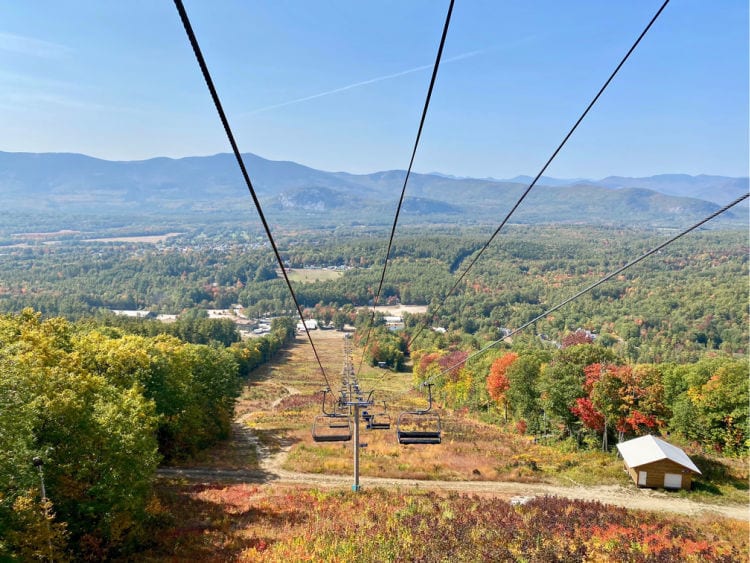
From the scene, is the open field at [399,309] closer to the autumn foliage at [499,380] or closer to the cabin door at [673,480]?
the autumn foliage at [499,380]

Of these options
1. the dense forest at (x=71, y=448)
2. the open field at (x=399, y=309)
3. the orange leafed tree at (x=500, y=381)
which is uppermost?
the dense forest at (x=71, y=448)

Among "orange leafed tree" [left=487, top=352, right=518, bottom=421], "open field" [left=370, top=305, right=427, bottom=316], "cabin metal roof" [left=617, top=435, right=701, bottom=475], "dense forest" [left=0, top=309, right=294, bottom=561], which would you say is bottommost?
"open field" [left=370, top=305, right=427, bottom=316]

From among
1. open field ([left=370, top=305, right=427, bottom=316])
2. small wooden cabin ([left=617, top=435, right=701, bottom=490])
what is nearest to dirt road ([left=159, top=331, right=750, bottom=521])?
small wooden cabin ([left=617, top=435, right=701, bottom=490])

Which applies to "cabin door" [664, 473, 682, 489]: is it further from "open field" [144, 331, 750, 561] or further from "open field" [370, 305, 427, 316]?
"open field" [370, 305, 427, 316]

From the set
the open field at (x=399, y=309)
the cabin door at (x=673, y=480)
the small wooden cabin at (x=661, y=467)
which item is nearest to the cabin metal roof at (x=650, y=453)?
the small wooden cabin at (x=661, y=467)

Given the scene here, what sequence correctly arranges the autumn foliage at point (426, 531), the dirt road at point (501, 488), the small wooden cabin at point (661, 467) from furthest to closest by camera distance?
the small wooden cabin at point (661, 467) → the dirt road at point (501, 488) → the autumn foliage at point (426, 531)

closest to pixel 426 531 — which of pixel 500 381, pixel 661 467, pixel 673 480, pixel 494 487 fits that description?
pixel 494 487

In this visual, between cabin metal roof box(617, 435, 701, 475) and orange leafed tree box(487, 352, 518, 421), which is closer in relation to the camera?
cabin metal roof box(617, 435, 701, 475)

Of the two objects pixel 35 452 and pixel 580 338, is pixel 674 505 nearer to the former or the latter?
pixel 35 452

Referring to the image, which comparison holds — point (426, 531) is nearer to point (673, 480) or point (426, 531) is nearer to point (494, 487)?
point (494, 487)

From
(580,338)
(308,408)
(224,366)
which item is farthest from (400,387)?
(580,338)
